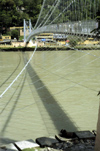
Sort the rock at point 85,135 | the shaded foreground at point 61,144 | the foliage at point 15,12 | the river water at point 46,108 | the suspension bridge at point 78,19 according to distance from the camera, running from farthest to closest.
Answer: the foliage at point 15,12 → the suspension bridge at point 78,19 → the river water at point 46,108 → the rock at point 85,135 → the shaded foreground at point 61,144

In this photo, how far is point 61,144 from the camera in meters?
1.76

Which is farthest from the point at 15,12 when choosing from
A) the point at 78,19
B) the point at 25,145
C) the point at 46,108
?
the point at 25,145

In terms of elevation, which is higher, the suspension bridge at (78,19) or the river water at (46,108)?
the suspension bridge at (78,19)

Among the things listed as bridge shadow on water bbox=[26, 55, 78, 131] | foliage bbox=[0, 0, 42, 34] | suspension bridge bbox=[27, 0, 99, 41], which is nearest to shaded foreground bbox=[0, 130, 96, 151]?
bridge shadow on water bbox=[26, 55, 78, 131]

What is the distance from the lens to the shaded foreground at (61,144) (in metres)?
1.68

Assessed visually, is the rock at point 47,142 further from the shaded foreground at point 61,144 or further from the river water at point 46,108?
the river water at point 46,108

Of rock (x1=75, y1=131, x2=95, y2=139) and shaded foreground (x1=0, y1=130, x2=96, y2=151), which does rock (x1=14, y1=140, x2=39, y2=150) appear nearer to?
shaded foreground (x1=0, y1=130, x2=96, y2=151)

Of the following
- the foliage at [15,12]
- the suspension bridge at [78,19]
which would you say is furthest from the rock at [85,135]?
the foliage at [15,12]

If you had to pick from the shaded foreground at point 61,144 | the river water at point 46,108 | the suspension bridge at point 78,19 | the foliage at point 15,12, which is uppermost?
the foliage at point 15,12

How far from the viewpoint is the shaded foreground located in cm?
168

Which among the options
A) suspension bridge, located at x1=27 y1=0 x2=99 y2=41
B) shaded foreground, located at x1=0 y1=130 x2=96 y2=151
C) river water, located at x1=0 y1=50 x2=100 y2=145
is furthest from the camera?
suspension bridge, located at x1=27 y1=0 x2=99 y2=41

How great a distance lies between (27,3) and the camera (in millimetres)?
18766

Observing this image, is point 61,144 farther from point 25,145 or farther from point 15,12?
point 15,12

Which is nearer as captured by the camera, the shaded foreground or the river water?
the shaded foreground
